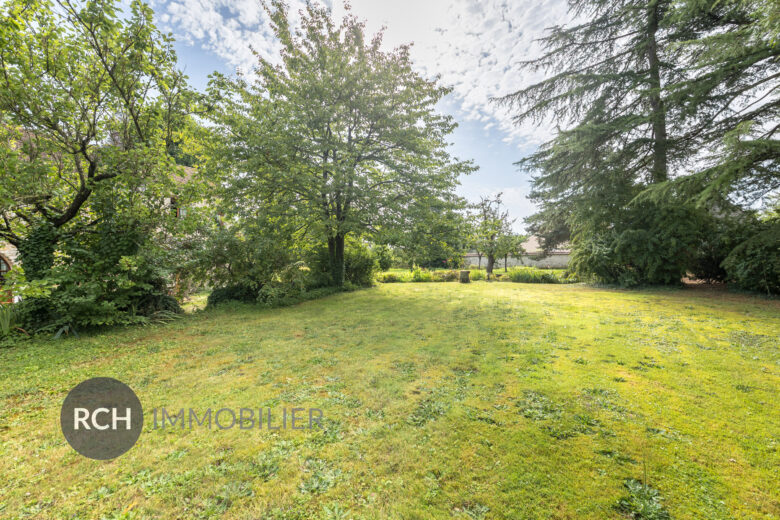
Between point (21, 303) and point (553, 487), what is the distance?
977 cm

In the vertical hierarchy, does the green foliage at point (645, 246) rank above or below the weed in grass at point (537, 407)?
above

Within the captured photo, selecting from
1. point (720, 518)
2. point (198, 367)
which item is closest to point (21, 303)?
point (198, 367)

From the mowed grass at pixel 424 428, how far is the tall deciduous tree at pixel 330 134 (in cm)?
550

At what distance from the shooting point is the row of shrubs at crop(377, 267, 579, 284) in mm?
15141

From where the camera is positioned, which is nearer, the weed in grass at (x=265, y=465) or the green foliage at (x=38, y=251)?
the weed in grass at (x=265, y=465)

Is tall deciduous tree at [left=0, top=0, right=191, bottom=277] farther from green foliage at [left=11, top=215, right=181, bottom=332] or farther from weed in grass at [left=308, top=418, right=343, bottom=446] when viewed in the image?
weed in grass at [left=308, top=418, right=343, bottom=446]

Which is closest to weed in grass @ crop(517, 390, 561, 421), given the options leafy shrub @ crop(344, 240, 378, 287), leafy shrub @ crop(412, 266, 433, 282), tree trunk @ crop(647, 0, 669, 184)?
leafy shrub @ crop(344, 240, 378, 287)

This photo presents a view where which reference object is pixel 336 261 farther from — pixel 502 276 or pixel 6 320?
pixel 502 276

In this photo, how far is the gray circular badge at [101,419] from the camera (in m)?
2.35

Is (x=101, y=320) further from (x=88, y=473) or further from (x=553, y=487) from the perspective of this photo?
(x=553, y=487)

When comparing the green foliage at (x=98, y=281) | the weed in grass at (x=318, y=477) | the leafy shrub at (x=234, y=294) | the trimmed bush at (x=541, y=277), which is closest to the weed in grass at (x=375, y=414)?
the weed in grass at (x=318, y=477)

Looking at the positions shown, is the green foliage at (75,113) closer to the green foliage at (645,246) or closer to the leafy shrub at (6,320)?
the leafy shrub at (6,320)

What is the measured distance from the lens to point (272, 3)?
31.6 ft

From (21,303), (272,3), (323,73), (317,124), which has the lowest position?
(21,303)
